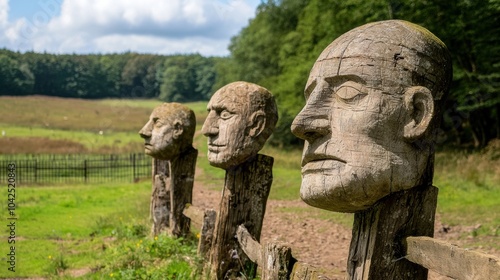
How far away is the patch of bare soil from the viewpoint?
835 centimetres

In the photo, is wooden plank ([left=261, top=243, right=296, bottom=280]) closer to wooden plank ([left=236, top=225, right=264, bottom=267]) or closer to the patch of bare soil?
wooden plank ([left=236, top=225, right=264, bottom=267])

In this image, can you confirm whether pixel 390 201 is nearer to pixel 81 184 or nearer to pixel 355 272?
pixel 355 272

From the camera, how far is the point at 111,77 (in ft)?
269

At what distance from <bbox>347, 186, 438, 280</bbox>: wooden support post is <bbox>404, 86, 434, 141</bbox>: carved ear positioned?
39 centimetres

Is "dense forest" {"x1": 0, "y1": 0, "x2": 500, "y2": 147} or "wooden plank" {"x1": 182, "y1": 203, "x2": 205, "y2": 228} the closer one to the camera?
"wooden plank" {"x1": 182, "y1": 203, "x2": 205, "y2": 228}

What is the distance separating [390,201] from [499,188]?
34.8 feet

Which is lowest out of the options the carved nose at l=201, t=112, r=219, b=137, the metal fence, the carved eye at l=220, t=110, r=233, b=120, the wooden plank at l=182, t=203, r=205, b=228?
the metal fence

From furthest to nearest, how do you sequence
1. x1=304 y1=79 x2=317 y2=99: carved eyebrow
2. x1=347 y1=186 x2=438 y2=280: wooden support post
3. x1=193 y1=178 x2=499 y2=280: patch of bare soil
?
x1=193 y1=178 x2=499 y2=280: patch of bare soil
x1=304 y1=79 x2=317 y2=99: carved eyebrow
x1=347 y1=186 x2=438 y2=280: wooden support post

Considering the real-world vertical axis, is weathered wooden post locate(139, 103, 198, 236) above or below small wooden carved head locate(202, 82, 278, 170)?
below

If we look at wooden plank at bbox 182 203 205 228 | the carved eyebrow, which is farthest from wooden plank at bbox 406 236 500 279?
wooden plank at bbox 182 203 205 228

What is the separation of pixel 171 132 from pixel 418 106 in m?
5.40

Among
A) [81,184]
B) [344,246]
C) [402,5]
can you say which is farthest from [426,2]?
[81,184]

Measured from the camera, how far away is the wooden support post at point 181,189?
8.41 metres

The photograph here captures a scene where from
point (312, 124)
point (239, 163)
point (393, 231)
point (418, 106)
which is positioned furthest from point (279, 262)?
point (418, 106)
